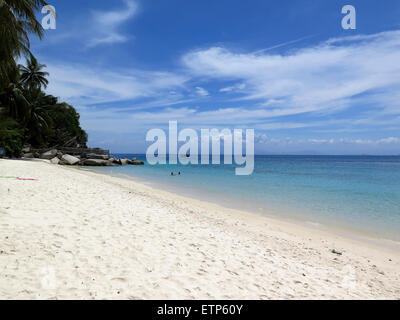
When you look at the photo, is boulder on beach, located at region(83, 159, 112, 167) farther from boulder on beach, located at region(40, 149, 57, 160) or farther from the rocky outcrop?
boulder on beach, located at region(40, 149, 57, 160)

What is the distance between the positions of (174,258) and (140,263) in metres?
0.65

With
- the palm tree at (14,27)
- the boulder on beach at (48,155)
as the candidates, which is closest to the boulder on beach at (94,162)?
the boulder on beach at (48,155)

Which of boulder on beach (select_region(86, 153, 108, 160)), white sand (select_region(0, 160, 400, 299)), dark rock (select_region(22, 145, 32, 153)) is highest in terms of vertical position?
dark rock (select_region(22, 145, 32, 153))

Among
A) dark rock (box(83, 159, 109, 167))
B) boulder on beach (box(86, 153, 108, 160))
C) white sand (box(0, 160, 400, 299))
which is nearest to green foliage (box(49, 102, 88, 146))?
boulder on beach (box(86, 153, 108, 160))

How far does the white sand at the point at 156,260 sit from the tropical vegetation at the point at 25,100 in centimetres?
712

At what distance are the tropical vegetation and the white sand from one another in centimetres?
712

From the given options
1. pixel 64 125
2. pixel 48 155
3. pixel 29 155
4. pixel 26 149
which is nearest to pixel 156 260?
pixel 48 155

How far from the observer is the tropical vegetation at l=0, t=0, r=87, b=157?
10250mm

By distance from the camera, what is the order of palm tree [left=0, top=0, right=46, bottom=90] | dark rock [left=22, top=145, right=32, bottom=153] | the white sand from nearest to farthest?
1. the white sand
2. palm tree [left=0, top=0, right=46, bottom=90]
3. dark rock [left=22, top=145, right=32, bottom=153]

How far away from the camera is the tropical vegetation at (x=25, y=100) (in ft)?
33.6

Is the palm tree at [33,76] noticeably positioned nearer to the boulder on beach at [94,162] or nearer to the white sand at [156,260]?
the boulder on beach at [94,162]

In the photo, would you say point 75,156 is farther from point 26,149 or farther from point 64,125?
point 64,125

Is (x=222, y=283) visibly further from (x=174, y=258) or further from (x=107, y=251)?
(x=107, y=251)

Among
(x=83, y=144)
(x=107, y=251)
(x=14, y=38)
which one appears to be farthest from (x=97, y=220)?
(x=83, y=144)
